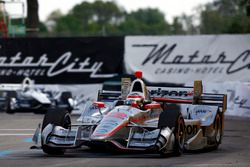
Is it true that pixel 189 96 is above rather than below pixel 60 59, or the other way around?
below

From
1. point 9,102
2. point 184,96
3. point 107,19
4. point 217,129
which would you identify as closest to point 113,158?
point 217,129

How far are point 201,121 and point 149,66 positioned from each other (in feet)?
57.0

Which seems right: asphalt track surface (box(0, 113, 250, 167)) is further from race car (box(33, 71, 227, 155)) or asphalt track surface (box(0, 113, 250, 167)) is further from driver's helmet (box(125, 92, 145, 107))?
driver's helmet (box(125, 92, 145, 107))

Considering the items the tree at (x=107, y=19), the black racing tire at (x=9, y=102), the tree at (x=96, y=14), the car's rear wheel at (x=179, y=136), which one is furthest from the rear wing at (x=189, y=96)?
the tree at (x=96, y=14)

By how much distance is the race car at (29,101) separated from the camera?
29.9m

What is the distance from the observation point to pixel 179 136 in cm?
1395

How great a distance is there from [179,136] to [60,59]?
66.0 feet

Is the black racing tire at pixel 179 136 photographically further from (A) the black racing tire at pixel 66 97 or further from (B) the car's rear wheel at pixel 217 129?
(A) the black racing tire at pixel 66 97

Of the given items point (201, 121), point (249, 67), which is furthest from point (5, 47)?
point (201, 121)

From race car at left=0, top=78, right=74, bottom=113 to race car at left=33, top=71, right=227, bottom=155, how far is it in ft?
45.8

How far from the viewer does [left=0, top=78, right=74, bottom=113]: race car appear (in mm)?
29859

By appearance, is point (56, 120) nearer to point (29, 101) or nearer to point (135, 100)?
point (135, 100)

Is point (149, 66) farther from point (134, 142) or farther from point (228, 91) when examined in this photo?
point (134, 142)

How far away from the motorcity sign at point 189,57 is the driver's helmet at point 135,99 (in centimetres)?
1669
